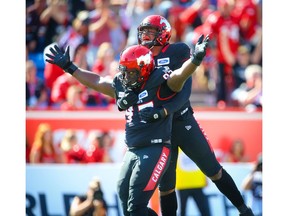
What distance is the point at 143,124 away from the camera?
22.6 feet

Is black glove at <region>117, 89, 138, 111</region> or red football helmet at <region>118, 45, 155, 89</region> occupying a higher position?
red football helmet at <region>118, 45, 155, 89</region>

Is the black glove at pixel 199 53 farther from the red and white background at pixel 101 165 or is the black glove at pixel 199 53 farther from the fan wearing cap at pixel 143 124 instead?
the red and white background at pixel 101 165

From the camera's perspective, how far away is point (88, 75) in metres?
7.37

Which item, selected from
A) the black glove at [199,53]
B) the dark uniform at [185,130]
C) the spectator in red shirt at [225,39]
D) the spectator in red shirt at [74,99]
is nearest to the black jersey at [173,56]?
the dark uniform at [185,130]

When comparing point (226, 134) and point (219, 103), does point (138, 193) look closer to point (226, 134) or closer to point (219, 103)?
point (226, 134)

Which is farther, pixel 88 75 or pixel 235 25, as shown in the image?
pixel 235 25

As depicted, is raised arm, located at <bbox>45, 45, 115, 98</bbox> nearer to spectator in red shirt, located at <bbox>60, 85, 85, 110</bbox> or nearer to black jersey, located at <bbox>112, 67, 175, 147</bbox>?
black jersey, located at <bbox>112, 67, 175, 147</bbox>

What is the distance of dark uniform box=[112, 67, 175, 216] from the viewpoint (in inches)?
267

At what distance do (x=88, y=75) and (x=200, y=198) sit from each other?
3.40 metres

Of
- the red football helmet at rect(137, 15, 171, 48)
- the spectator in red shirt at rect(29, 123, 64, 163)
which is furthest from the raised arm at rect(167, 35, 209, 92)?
the spectator in red shirt at rect(29, 123, 64, 163)
